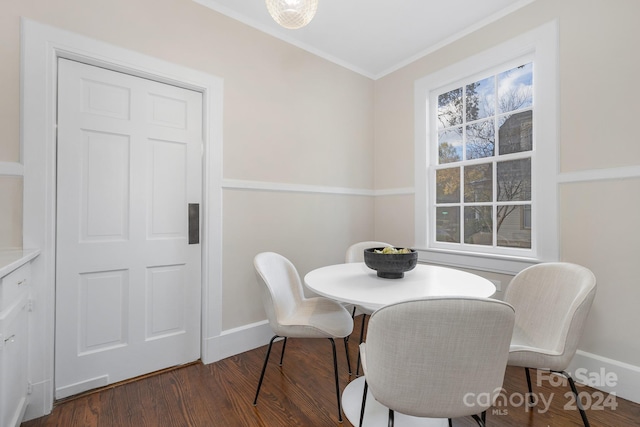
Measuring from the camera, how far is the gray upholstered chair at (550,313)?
1.36 metres

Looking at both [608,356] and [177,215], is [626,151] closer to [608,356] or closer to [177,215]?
[608,356]

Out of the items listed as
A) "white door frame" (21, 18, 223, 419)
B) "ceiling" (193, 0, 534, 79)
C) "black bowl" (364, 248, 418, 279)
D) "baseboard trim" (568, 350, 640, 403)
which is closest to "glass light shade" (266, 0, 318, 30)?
"ceiling" (193, 0, 534, 79)

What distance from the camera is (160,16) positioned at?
208 cm

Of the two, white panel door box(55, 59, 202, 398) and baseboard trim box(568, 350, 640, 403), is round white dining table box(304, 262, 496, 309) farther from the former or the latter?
white panel door box(55, 59, 202, 398)

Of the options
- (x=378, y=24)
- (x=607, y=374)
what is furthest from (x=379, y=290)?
(x=378, y=24)

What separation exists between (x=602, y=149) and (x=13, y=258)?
3405 mm

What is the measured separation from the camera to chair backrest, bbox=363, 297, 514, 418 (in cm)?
89

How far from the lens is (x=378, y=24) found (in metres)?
2.58

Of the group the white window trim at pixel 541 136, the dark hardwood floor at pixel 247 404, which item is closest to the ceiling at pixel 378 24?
the white window trim at pixel 541 136

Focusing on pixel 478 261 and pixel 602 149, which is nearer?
pixel 602 149

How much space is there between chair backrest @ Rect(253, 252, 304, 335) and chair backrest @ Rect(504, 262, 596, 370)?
1.41m

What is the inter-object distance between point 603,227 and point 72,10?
365 centimetres

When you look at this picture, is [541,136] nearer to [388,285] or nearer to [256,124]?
[388,285]

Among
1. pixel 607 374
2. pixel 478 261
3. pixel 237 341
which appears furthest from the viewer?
pixel 478 261
